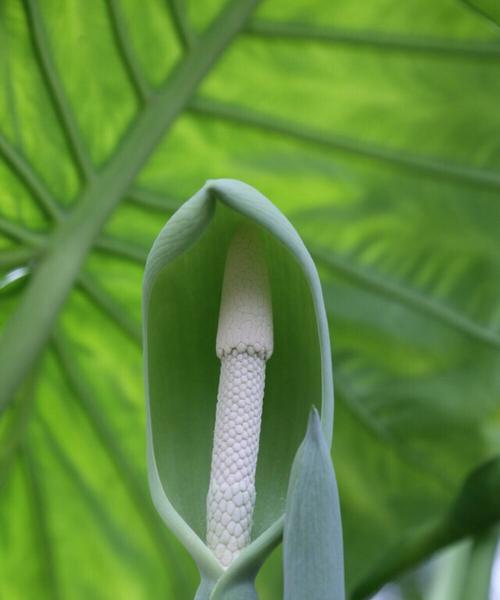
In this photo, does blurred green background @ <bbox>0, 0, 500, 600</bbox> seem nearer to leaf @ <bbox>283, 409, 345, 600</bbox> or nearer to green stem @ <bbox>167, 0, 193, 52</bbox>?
green stem @ <bbox>167, 0, 193, 52</bbox>

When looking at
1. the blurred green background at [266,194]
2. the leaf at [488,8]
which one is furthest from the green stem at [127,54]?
the leaf at [488,8]

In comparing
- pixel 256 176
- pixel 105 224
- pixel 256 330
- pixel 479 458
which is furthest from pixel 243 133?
pixel 256 330

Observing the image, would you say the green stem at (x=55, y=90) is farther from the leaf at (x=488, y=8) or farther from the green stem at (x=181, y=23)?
the leaf at (x=488, y=8)

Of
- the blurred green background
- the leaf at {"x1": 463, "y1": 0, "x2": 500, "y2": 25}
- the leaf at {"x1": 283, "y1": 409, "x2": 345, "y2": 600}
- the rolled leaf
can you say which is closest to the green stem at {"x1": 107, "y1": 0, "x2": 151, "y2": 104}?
the blurred green background

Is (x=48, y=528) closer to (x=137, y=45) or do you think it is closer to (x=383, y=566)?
(x=383, y=566)

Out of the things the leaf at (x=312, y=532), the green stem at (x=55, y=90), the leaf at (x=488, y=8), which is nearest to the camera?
the leaf at (x=312, y=532)

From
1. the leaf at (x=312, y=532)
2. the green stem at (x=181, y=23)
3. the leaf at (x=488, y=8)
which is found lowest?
the leaf at (x=312, y=532)

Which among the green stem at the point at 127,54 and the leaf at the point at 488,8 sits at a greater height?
the leaf at the point at 488,8
